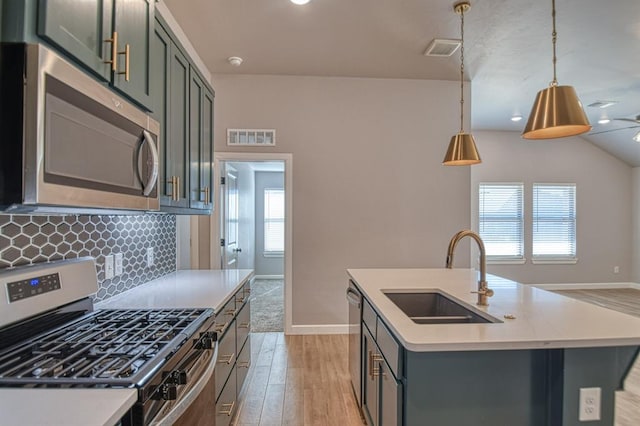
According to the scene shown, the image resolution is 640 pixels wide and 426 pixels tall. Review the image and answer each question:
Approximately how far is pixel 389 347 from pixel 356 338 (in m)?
0.90

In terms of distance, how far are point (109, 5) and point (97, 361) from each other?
122 cm

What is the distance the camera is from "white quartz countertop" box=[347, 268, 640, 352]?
1199 millimetres

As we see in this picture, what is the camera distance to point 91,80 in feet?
3.43

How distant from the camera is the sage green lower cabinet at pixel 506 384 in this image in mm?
1244

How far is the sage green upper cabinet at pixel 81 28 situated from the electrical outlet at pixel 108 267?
1.08 m

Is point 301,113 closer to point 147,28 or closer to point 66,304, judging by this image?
point 147,28

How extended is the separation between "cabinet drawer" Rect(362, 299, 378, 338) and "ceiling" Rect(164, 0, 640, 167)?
7.30 feet

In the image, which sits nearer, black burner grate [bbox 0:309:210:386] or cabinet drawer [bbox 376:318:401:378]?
black burner grate [bbox 0:309:210:386]

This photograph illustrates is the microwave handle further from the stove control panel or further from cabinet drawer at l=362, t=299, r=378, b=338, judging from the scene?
cabinet drawer at l=362, t=299, r=378, b=338

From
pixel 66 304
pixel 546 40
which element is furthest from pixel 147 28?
pixel 546 40

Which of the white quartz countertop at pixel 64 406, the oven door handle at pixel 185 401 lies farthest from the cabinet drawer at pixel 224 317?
the white quartz countertop at pixel 64 406

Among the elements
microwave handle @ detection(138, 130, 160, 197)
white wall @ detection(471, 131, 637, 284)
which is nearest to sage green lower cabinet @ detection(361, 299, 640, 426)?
microwave handle @ detection(138, 130, 160, 197)

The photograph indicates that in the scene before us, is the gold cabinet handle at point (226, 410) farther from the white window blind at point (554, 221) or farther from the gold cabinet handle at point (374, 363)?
the white window blind at point (554, 221)

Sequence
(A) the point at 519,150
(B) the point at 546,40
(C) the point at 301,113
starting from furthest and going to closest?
(A) the point at 519,150
(C) the point at 301,113
(B) the point at 546,40
